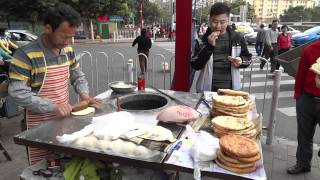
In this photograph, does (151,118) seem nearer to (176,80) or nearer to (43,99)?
(43,99)

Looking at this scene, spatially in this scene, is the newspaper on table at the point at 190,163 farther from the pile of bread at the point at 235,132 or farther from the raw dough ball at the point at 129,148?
the raw dough ball at the point at 129,148

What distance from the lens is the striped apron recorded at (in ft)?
8.15

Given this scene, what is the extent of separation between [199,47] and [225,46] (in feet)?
0.94

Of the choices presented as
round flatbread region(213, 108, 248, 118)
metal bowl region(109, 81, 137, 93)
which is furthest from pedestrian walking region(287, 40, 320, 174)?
metal bowl region(109, 81, 137, 93)

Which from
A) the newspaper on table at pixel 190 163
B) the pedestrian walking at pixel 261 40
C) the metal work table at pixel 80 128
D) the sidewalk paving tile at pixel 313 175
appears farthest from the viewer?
the pedestrian walking at pixel 261 40

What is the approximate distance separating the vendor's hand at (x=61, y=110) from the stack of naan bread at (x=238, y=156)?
1.27m

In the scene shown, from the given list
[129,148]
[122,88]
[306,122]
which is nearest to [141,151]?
[129,148]

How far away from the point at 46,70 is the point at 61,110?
1.11 ft

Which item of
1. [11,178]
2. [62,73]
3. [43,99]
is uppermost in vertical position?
[62,73]

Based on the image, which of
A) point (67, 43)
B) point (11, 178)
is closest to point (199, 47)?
point (67, 43)

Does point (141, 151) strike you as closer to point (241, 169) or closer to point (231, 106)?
point (241, 169)

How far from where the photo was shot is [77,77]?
9.73ft

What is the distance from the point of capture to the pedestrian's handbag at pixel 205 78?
3.41 metres

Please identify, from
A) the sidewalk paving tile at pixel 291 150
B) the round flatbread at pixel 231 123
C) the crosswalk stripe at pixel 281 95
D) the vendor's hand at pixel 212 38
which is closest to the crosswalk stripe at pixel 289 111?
the crosswalk stripe at pixel 281 95
